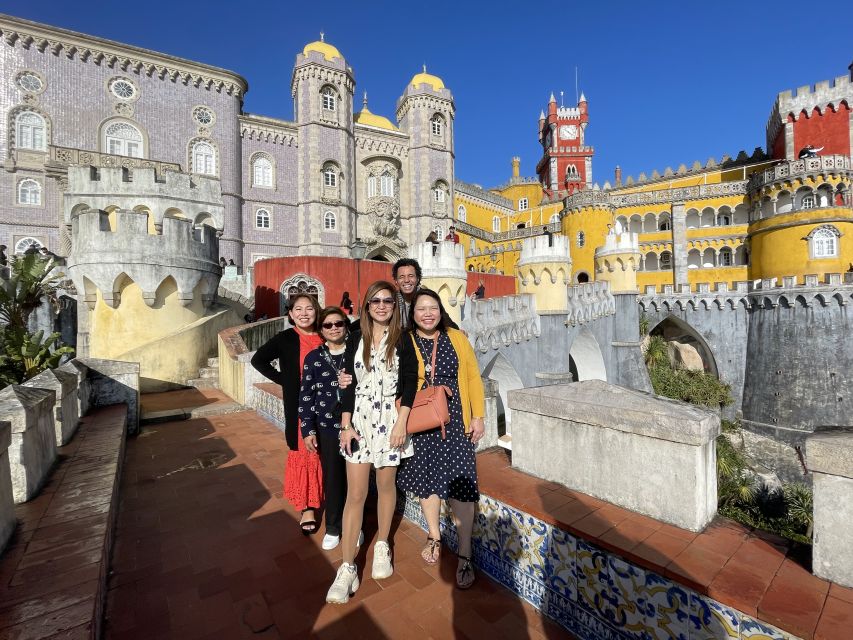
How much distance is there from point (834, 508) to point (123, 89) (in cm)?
3008

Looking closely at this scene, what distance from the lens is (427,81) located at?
2938 cm

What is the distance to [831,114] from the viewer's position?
2447cm

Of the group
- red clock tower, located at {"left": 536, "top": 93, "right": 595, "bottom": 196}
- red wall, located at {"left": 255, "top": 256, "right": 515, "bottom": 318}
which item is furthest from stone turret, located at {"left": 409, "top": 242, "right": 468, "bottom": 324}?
red clock tower, located at {"left": 536, "top": 93, "right": 595, "bottom": 196}

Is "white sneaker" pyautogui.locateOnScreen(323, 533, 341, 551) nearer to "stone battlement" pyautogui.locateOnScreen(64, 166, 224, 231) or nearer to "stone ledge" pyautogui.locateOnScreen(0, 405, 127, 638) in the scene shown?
A: "stone ledge" pyautogui.locateOnScreen(0, 405, 127, 638)

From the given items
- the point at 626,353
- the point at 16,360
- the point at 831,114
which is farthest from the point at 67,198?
the point at 831,114

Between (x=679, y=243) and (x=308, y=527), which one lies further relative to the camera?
(x=679, y=243)

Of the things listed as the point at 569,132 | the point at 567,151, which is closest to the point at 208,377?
the point at 567,151

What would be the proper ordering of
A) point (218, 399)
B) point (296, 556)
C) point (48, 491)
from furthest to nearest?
point (218, 399) < point (48, 491) < point (296, 556)

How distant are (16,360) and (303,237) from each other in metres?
18.7

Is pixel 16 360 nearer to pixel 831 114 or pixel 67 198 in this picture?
pixel 67 198

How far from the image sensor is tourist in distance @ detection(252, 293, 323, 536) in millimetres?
3254

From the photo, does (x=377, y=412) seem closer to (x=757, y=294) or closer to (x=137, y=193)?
(x=137, y=193)

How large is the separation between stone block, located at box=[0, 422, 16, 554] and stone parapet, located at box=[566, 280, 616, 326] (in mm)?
12303

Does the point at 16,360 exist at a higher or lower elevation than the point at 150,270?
lower
